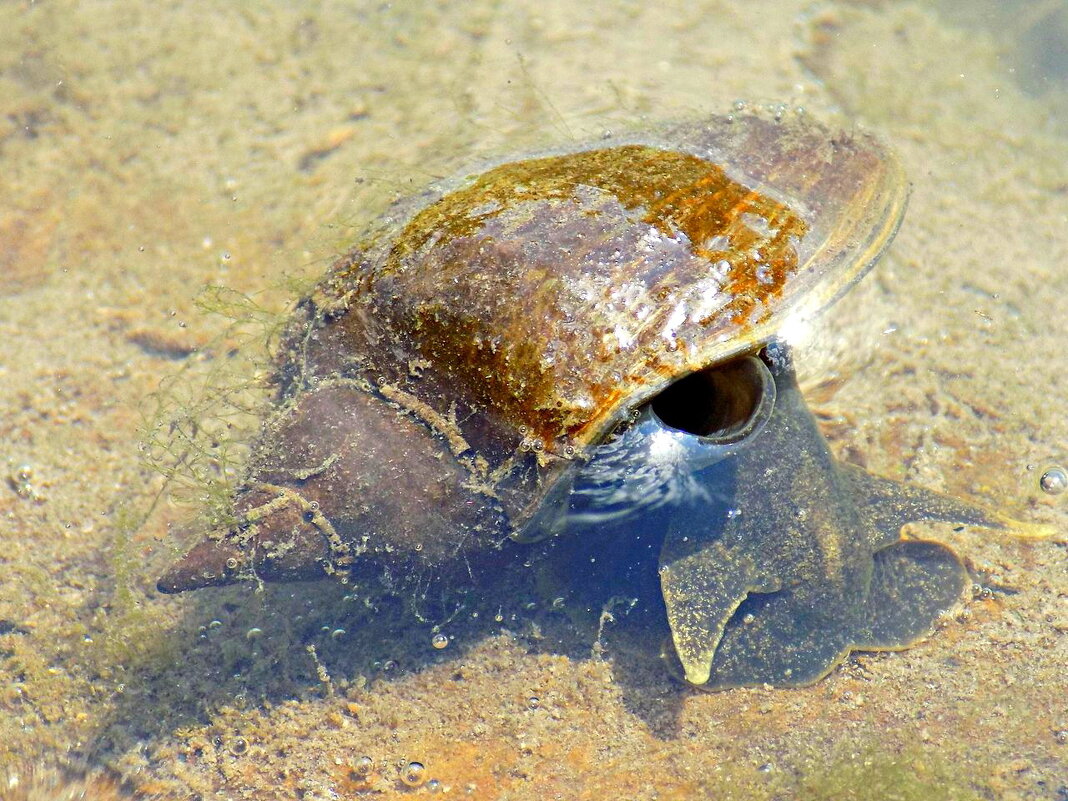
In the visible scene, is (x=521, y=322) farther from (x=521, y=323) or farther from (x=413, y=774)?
(x=413, y=774)

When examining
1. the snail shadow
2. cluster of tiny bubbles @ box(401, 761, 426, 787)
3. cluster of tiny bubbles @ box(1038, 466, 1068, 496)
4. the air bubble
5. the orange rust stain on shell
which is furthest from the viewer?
cluster of tiny bubbles @ box(1038, 466, 1068, 496)

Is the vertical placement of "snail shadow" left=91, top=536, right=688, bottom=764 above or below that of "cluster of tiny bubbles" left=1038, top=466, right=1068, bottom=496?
below

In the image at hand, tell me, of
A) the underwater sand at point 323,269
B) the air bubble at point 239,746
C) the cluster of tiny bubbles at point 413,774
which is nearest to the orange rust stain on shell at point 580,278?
the underwater sand at point 323,269

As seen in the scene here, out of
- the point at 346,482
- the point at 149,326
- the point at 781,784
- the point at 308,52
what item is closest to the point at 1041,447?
the point at 781,784

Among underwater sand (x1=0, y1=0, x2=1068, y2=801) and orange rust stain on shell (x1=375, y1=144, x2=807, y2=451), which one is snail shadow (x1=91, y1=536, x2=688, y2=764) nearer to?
underwater sand (x1=0, y1=0, x2=1068, y2=801)

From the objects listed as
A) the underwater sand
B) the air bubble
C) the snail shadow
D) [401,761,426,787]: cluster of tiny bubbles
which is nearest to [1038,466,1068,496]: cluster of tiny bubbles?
the underwater sand
